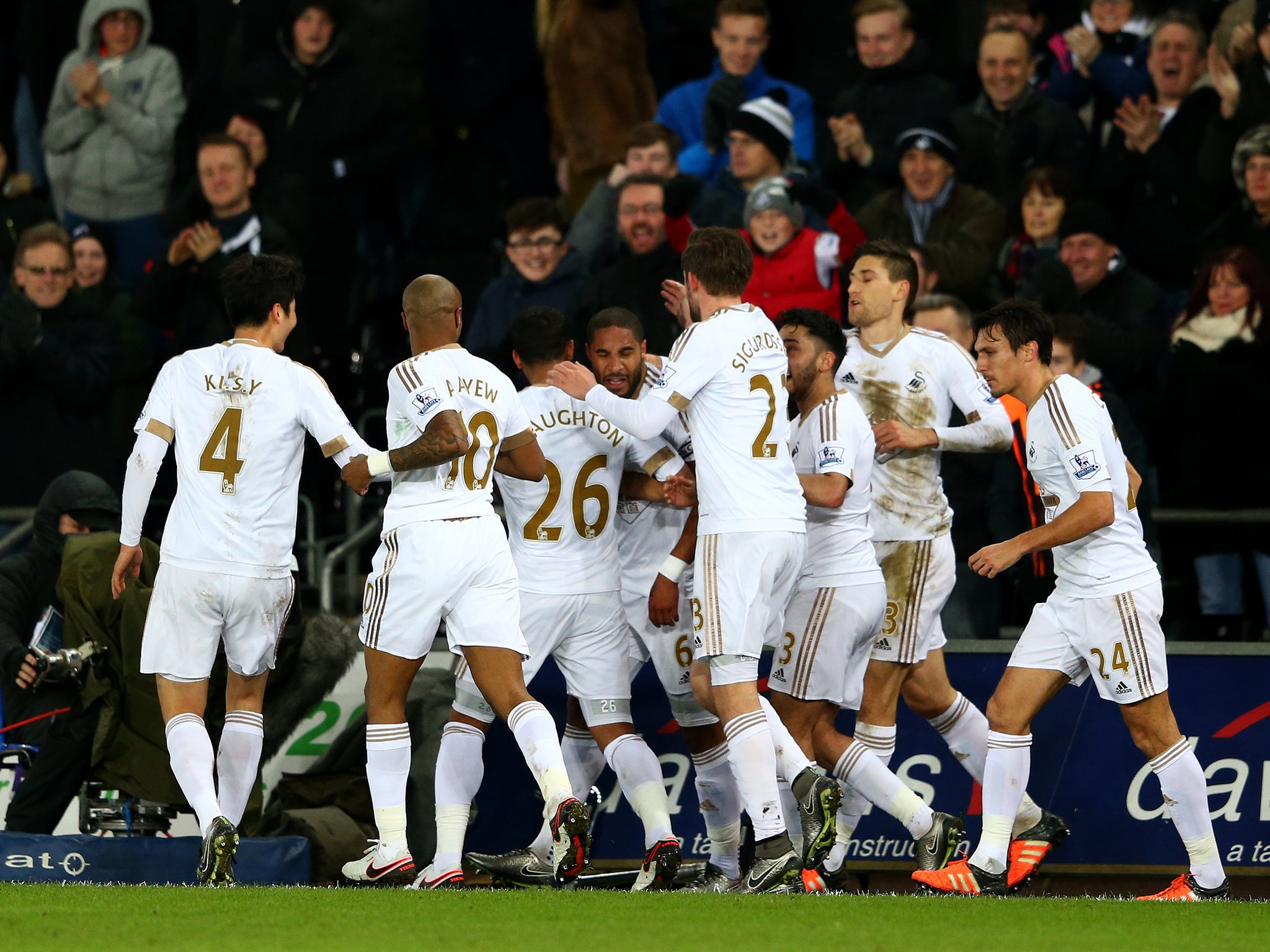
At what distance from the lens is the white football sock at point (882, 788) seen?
8.16m

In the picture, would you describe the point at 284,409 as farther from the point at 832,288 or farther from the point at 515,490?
the point at 832,288

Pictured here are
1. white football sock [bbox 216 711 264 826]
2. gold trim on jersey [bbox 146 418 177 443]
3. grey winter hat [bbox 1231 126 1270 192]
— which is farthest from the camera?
grey winter hat [bbox 1231 126 1270 192]

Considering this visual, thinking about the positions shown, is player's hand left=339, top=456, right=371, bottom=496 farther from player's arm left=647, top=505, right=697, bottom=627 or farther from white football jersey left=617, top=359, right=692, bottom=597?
white football jersey left=617, top=359, right=692, bottom=597

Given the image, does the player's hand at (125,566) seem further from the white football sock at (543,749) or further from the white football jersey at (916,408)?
the white football jersey at (916,408)

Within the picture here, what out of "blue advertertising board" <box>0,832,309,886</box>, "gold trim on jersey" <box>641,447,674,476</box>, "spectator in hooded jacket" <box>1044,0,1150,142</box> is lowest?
"blue advertertising board" <box>0,832,309,886</box>

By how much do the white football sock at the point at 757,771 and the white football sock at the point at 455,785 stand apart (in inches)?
50.9

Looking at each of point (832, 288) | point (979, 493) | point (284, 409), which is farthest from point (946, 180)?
point (284, 409)

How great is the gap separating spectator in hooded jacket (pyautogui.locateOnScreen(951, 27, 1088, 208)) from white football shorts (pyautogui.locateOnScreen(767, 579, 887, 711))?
437cm

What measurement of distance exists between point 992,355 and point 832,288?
2926 millimetres

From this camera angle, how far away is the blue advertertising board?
8.27 metres

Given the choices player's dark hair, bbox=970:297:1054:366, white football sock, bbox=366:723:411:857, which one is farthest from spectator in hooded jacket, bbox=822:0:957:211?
white football sock, bbox=366:723:411:857

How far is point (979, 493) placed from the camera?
34.0 ft

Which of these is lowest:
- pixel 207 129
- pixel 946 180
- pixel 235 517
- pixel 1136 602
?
pixel 1136 602

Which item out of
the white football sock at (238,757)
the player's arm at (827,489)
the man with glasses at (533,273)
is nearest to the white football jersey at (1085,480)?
the player's arm at (827,489)
